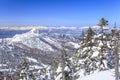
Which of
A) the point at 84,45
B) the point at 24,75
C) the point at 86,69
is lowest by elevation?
the point at 24,75

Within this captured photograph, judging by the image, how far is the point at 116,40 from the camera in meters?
34.1

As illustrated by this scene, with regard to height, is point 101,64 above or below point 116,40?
below

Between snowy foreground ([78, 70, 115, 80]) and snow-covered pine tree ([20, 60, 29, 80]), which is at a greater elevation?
snowy foreground ([78, 70, 115, 80])

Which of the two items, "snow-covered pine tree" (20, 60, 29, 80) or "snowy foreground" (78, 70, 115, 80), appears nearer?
→ "snowy foreground" (78, 70, 115, 80)

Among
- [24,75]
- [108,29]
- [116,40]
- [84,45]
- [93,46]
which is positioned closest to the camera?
[116,40]

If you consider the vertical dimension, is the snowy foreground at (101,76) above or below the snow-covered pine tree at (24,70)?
above

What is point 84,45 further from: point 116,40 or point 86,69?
point 116,40

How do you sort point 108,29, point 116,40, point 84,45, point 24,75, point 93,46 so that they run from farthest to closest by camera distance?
point 24,75
point 84,45
point 93,46
point 108,29
point 116,40

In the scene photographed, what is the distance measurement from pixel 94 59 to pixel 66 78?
8.49 meters

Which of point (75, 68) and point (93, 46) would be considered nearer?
point (93, 46)

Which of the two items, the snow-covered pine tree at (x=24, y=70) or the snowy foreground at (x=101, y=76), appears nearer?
the snowy foreground at (x=101, y=76)

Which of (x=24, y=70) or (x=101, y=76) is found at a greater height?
(x=101, y=76)

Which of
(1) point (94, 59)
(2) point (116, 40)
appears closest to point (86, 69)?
(1) point (94, 59)

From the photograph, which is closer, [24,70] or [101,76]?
[101,76]
